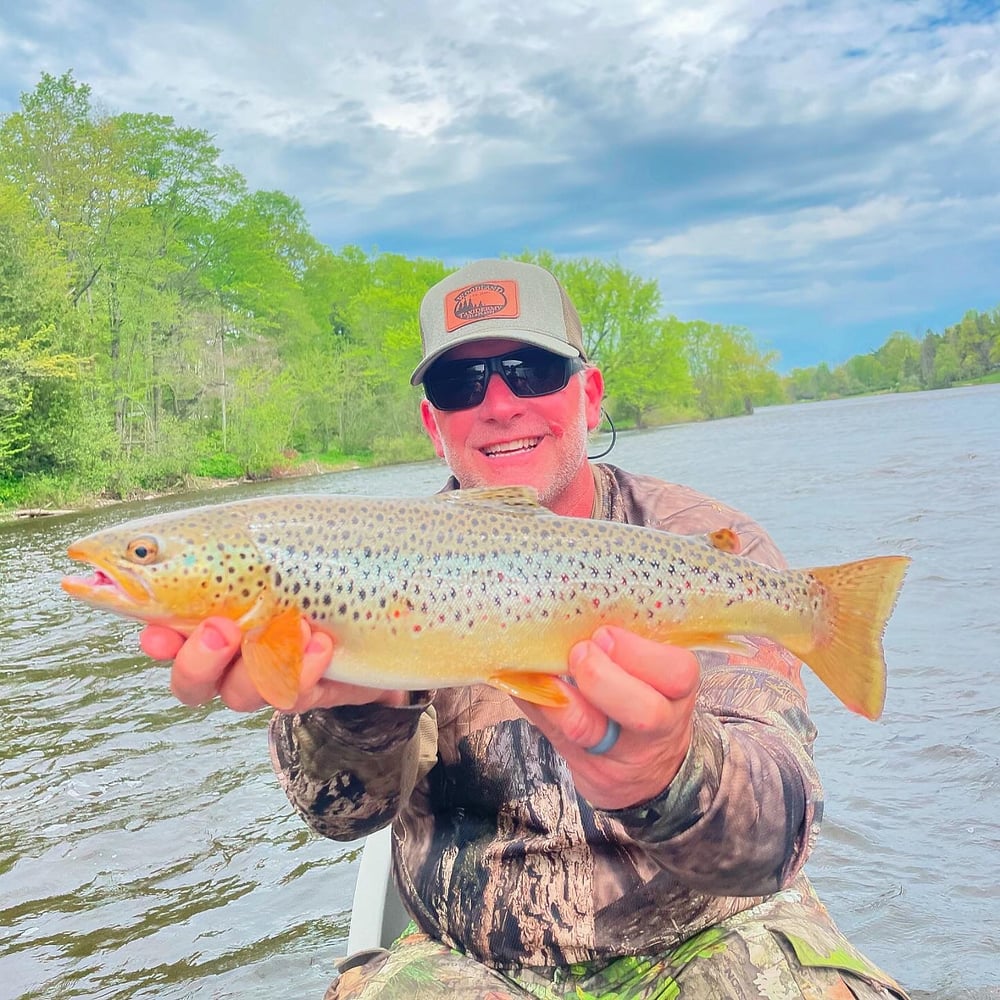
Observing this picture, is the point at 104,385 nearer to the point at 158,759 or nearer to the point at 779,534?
the point at 779,534

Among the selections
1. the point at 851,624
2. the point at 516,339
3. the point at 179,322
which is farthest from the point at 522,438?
the point at 179,322

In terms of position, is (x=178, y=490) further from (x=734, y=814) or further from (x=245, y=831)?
(x=734, y=814)

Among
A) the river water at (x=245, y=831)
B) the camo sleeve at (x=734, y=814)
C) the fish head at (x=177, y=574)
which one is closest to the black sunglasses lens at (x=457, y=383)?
the fish head at (x=177, y=574)

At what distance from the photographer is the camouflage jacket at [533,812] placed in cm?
217

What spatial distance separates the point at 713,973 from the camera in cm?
242

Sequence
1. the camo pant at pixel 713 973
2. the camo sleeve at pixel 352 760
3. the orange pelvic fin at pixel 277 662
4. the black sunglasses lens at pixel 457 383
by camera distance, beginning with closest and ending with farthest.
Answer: the orange pelvic fin at pixel 277 662 → the camo pant at pixel 713 973 → the camo sleeve at pixel 352 760 → the black sunglasses lens at pixel 457 383

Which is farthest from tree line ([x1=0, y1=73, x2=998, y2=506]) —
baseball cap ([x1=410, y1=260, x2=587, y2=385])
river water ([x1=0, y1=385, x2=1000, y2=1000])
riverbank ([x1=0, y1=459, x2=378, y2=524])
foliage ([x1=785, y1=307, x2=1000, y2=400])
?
foliage ([x1=785, y1=307, x2=1000, y2=400])

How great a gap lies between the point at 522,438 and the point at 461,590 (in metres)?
1.23

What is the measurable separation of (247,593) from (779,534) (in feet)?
43.5

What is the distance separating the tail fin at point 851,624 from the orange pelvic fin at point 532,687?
0.71 metres

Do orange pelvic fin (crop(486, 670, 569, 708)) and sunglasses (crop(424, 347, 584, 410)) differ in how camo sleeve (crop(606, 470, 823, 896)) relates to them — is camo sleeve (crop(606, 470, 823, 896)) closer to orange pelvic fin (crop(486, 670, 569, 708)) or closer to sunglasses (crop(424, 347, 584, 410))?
orange pelvic fin (crop(486, 670, 569, 708))

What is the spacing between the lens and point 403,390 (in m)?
53.7

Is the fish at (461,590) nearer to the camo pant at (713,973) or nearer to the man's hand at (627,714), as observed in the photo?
the man's hand at (627,714)

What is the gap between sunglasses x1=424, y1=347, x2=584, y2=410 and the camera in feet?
11.3
